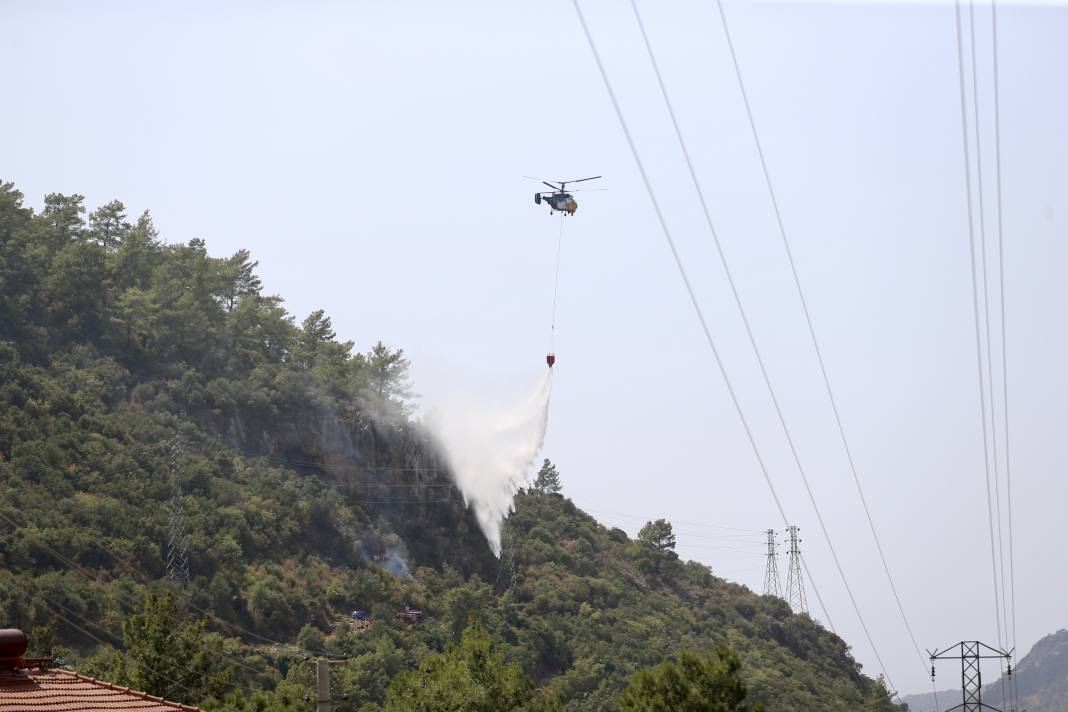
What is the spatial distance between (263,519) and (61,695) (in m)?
76.3

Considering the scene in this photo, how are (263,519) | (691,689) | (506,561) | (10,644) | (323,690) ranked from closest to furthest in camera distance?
(10,644), (323,690), (691,689), (263,519), (506,561)

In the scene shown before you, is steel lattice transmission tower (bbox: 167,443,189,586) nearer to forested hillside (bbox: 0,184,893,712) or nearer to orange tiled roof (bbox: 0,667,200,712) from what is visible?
forested hillside (bbox: 0,184,893,712)

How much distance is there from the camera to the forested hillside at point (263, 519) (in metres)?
92.2

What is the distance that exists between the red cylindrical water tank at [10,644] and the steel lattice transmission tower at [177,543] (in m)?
58.7

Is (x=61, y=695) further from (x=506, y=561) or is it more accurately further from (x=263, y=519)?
(x=506, y=561)

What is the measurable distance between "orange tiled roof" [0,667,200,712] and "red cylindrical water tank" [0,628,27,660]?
1.36ft

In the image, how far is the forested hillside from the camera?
92250 millimetres

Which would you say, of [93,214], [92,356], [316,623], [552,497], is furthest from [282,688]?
[552,497]

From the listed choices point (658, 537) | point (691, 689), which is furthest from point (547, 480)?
point (691, 689)

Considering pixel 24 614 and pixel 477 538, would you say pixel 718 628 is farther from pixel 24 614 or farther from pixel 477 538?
pixel 24 614

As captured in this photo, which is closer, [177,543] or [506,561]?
[177,543]

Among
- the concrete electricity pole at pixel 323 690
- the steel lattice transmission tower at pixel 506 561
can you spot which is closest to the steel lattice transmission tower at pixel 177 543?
the steel lattice transmission tower at pixel 506 561

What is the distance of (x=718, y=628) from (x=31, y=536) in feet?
235

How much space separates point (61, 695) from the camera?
33.3m
